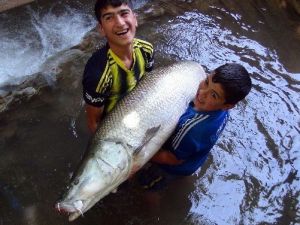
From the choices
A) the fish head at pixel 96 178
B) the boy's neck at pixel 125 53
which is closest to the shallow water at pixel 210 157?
the fish head at pixel 96 178

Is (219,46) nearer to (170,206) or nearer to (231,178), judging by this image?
(231,178)

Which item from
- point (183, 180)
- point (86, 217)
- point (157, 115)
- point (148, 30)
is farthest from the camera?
point (148, 30)

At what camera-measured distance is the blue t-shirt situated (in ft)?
8.93

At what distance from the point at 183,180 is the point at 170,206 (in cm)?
26

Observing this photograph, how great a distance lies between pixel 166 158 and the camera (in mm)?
3016

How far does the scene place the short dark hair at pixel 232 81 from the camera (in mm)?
2551

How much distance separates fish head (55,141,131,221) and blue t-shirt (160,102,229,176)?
0.37 metres

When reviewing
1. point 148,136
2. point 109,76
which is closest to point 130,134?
point 148,136

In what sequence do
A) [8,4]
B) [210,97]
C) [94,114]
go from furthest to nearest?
1. [8,4]
2. [94,114]
3. [210,97]

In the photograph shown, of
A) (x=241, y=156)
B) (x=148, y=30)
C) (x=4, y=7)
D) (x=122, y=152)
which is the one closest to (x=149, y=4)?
(x=148, y=30)

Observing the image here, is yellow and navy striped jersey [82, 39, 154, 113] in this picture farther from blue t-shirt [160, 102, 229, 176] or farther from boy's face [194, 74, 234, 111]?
boy's face [194, 74, 234, 111]

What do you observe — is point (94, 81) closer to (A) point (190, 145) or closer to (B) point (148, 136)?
(B) point (148, 136)

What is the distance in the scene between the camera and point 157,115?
3051 mm

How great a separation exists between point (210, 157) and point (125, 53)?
1464 millimetres
